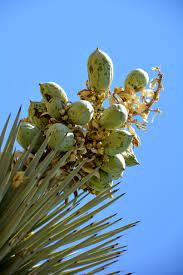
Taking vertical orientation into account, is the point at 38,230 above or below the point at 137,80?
below

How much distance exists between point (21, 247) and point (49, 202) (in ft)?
0.73

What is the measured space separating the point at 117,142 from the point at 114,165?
0.12 metres

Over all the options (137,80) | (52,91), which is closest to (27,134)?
(52,91)

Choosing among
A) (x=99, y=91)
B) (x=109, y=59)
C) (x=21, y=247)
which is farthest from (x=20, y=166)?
(x=109, y=59)

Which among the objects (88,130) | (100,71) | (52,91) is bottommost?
(88,130)

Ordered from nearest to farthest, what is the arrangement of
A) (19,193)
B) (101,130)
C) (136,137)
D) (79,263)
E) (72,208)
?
(19,193)
(79,263)
(72,208)
(101,130)
(136,137)

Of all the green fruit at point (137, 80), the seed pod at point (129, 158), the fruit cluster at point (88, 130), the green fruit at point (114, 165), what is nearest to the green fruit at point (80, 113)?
the fruit cluster at point (88, 130)

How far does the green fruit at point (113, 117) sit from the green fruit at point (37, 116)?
0.31 meters

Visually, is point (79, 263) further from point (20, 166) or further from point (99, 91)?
point (99, 91)

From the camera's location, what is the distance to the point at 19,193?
6.42 ft

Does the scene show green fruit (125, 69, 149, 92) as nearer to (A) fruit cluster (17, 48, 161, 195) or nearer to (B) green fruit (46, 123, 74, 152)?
(A) fruit cluster (17, 48, 161, 195)

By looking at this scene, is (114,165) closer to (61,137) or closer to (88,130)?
(88,130)

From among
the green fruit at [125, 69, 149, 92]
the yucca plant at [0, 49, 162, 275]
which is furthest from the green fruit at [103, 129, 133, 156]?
the green fruit at [125, 69, 149, 92]

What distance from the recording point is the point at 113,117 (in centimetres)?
235
